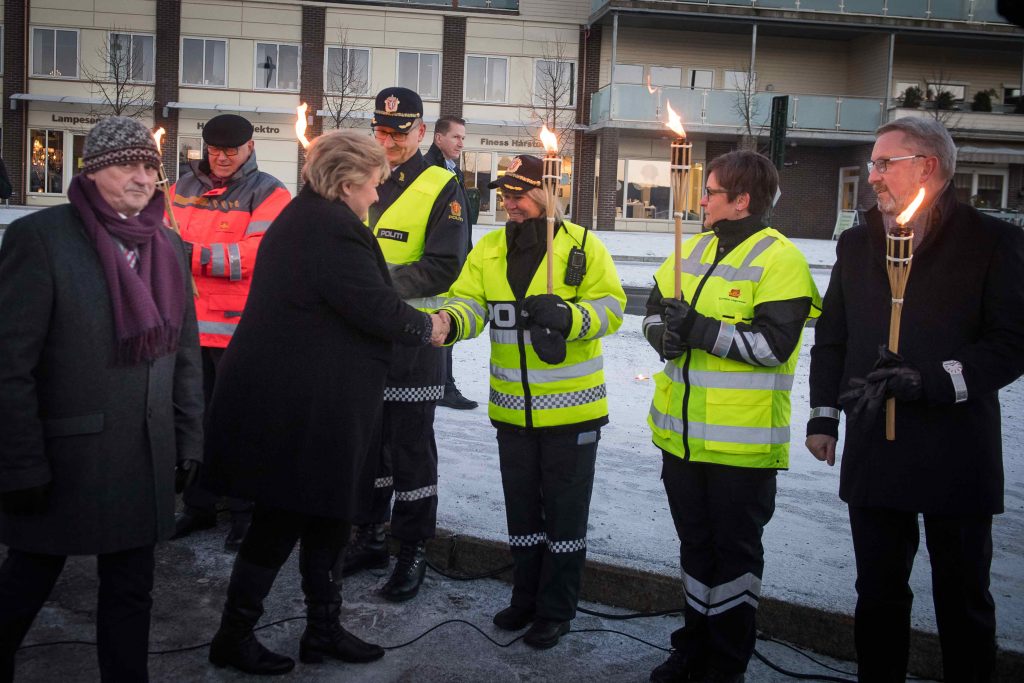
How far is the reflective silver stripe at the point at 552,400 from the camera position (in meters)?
4.27

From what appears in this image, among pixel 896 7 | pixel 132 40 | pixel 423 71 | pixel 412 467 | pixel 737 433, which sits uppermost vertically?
pixel 896 7

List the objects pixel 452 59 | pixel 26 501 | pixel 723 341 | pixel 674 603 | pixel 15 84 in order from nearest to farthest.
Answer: pixel 26 501, pixel 723 341, pixel 674 603, pixel 15 84, pixel 452 59

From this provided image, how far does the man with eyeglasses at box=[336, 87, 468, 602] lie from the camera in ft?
15.5

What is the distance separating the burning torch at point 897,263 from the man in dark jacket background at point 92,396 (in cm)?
240

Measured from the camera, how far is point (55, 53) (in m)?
33.4

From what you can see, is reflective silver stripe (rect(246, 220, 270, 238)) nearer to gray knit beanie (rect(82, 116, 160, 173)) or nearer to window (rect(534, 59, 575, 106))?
gray knit beanie (rect(82, 116, 160, 173))

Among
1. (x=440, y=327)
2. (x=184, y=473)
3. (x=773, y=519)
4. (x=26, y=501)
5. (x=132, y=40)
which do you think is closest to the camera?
(x=26, y=501)

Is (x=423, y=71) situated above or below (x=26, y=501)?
above

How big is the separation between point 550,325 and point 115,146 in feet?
5.55

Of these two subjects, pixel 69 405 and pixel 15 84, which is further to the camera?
pixel 15 84

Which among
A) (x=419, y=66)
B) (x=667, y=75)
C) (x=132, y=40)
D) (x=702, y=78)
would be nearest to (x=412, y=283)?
(x=667, y=75)

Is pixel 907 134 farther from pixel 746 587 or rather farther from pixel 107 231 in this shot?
pixel 107 231

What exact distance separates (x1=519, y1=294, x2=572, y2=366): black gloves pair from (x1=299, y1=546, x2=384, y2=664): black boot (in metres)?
1.17

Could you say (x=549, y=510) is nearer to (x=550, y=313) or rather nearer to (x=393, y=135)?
(x=550, y=313)
